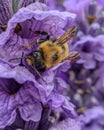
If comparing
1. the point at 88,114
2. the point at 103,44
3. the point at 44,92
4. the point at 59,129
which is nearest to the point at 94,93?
the point at 88,114

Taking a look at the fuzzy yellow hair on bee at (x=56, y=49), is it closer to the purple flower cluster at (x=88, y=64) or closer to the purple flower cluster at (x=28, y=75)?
the purple flower cluster at (x=28, y=75)

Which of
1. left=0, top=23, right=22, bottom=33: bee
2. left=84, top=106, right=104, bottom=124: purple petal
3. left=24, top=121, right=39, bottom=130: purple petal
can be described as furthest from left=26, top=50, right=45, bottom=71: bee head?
left=84, top=106, right=104, bottom=124: purple petal

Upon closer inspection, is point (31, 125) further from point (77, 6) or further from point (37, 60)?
point (77, 6)

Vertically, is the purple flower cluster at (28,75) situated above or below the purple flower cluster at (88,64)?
above

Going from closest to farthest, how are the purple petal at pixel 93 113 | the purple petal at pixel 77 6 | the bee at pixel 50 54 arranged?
the bee at pixel 50 54 < the purple petal at pixel 77 6 < the purple petal at pixel 93 113

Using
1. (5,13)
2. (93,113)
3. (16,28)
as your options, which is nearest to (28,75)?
(16,28)

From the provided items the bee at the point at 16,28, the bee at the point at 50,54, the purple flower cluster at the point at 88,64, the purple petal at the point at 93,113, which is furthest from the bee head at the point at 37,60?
the purple petal at the point at 93,113

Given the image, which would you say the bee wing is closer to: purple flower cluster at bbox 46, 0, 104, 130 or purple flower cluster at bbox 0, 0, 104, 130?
purple flower cluster at bbox 0, 0, 104, 130

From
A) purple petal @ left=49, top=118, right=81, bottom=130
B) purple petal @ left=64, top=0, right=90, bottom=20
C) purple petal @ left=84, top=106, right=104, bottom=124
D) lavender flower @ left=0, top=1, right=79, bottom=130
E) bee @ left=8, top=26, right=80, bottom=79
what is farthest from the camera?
purple petal @ left=84, top=106, right=104, bottom=124
